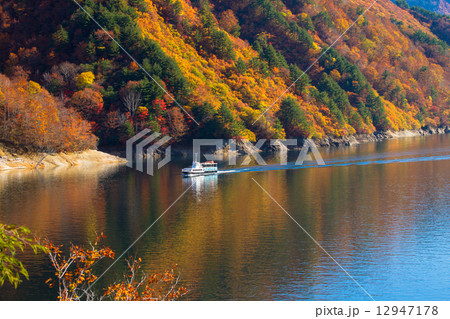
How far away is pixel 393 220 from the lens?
56094 mm

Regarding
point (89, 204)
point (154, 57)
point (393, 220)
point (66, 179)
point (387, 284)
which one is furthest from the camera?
point (154, 57)

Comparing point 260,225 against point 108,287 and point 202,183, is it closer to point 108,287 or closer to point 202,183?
point 108,287

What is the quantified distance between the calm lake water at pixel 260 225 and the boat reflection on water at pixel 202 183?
0.29 metres

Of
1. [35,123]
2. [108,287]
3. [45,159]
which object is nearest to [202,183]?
[45,159]

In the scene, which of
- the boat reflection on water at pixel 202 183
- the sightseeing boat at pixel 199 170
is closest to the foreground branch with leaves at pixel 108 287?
the boat reflection on water at pixel 202 183

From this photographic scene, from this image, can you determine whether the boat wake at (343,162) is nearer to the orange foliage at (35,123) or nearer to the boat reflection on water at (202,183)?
the boat reflection on water at (202,183)

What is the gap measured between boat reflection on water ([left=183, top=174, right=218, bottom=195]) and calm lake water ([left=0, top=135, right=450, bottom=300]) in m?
0.29

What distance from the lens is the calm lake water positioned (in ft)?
123

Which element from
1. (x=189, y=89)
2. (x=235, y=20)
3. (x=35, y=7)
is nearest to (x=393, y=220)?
(x=189, y=89)

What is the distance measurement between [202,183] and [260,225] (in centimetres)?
3171

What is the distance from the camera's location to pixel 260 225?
5438 centimetres

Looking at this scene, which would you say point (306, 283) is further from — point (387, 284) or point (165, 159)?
point (165, 159)

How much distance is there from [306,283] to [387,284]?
5.42 meters

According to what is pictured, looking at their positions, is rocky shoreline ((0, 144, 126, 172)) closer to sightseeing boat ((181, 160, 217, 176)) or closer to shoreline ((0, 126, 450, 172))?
shoreline ((0, 126, 450, 172))
